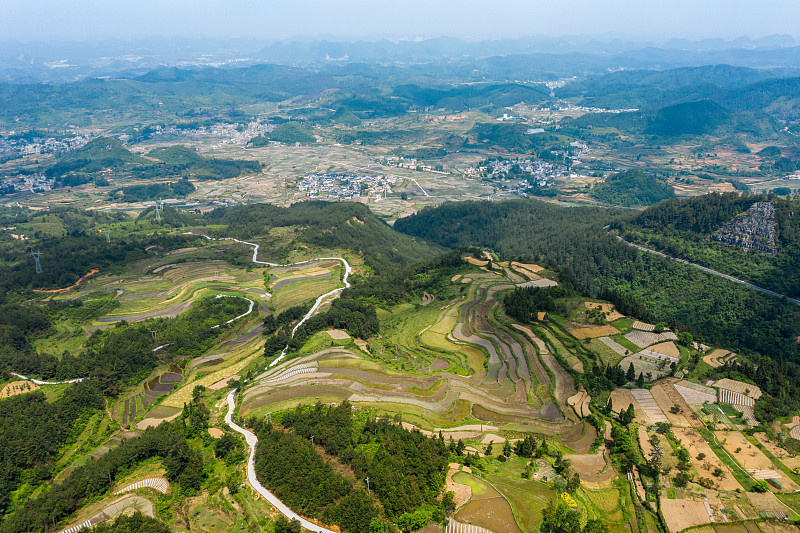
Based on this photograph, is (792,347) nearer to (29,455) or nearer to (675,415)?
(675,415)

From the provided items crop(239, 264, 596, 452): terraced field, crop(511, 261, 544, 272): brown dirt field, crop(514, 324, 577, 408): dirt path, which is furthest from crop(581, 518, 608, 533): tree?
crop(511, 261, 544, 272): brown dirt field

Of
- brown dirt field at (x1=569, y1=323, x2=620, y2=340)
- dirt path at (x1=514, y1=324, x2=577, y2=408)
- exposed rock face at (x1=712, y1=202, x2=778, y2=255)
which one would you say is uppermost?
exposed rock face at (x1=712, y1=202, x2=778, y2=255)

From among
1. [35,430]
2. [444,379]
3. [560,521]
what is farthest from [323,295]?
[560,521]

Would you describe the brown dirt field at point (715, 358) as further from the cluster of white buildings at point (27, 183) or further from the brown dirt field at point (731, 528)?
the cluster of white buildings at point (27, 183)

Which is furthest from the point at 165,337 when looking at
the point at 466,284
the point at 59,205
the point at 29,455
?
the point at 59,205

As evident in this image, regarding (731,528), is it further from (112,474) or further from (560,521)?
(112,474)

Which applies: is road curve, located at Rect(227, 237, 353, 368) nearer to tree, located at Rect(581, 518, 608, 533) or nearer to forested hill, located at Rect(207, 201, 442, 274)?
forested hill, located at Rect(207, 201, 442, 274)

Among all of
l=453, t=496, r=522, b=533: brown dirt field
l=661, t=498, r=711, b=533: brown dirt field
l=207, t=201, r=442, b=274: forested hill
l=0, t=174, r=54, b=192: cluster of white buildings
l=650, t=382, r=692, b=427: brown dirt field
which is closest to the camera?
l=453, t=496, r=522, b=533: brown dirt field
